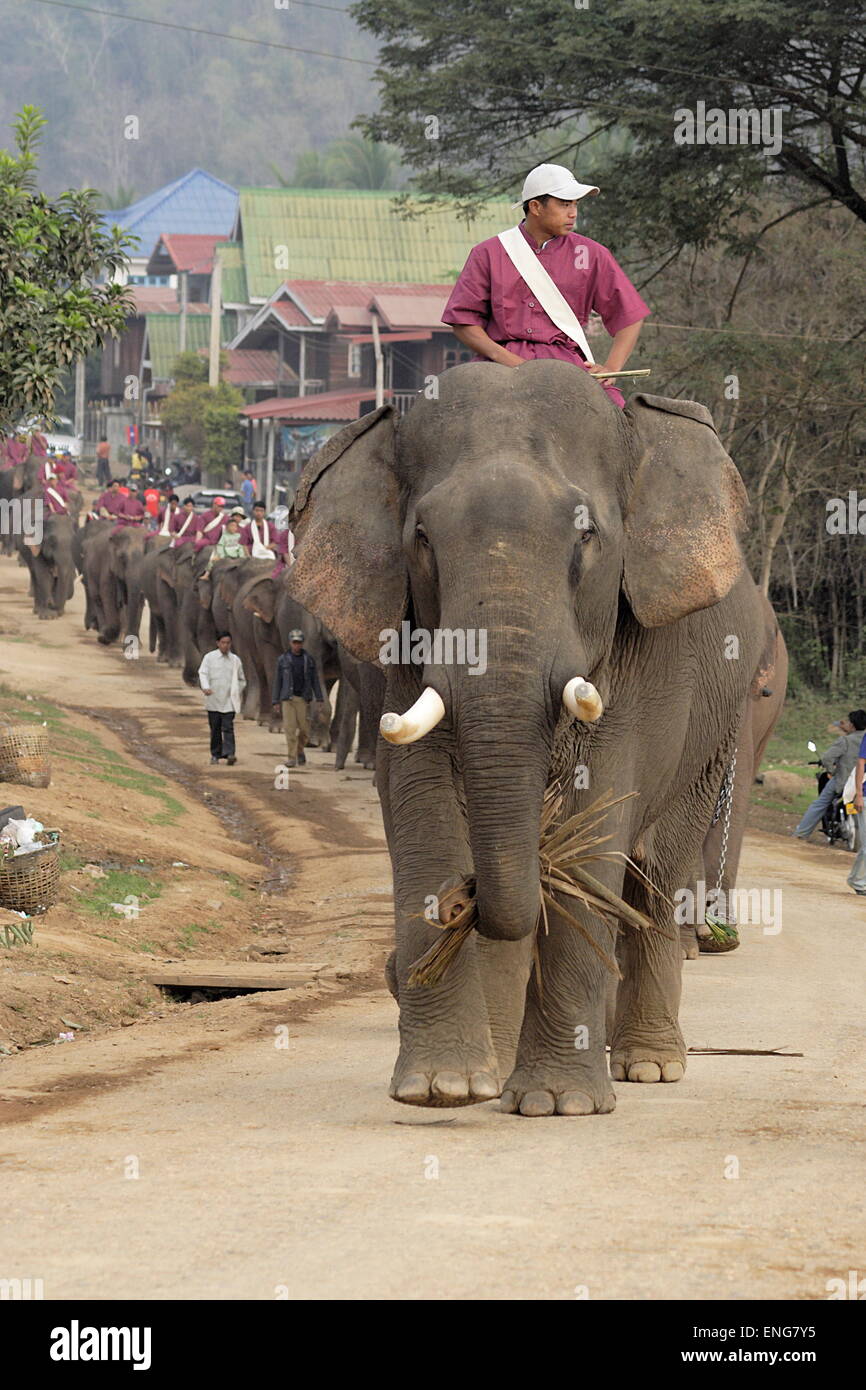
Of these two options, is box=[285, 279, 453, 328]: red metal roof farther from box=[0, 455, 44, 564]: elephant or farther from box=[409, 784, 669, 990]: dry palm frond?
box=[409, 784, 669, 990]: dry palm frond

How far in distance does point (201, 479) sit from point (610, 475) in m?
57.6

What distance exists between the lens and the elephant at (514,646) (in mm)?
5945

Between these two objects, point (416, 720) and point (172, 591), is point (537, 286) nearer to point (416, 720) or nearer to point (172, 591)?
point (416, 720)

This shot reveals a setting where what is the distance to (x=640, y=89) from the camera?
847 inches

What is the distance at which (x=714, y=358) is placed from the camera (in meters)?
22.8

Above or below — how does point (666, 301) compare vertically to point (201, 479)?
above

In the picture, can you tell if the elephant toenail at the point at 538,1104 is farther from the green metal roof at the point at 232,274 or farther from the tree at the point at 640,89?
the green metal roof at the point at 232,274

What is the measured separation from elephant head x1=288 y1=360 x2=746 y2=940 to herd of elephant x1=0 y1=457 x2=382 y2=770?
8772mm

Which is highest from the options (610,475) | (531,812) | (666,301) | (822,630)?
(666,301)

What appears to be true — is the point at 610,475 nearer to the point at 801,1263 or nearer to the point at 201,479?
the point at 801,1263

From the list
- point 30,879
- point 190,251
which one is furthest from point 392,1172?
point 190,251

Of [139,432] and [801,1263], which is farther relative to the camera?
[139,432]

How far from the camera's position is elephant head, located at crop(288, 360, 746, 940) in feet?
19.4

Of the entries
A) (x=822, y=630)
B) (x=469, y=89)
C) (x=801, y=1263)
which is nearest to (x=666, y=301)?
(x=822, y=630)
